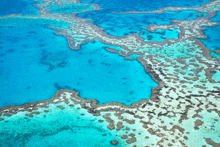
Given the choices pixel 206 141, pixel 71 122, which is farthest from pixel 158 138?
pixel 71 122

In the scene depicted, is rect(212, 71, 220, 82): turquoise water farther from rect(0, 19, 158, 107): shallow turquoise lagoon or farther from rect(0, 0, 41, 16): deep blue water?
rect(0, 0, 41, 16): deep blue water

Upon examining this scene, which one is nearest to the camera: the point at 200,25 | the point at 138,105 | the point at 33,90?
the point at 138,105

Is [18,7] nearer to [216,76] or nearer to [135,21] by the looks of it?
[135,21]

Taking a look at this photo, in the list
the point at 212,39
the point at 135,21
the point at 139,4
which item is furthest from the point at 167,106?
the point at 139,4

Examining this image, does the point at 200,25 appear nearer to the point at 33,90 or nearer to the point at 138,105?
the point at 138,105

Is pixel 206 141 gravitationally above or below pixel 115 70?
below
